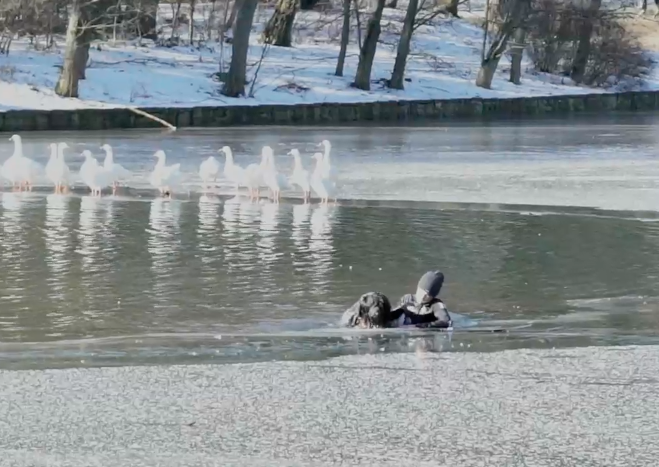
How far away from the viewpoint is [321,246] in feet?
48.7

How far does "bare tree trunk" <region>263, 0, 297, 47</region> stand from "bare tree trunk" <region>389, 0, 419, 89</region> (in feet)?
16.6

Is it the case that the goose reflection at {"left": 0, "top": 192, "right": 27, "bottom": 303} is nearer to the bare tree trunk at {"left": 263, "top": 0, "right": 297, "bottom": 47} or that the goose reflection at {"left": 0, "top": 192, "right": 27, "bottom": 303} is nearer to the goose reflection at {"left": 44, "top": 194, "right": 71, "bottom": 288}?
the goose reflection at {"left": 44, "top": 194, "right": 71, "bottom": 288}

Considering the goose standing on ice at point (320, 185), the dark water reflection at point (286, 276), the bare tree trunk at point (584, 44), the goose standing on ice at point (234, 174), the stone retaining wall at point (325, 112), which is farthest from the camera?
the bare tree trunk at point (584, 44)

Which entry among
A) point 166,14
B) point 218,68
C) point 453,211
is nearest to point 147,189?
point 453,211

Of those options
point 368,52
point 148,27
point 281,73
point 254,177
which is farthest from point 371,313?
point 148,27

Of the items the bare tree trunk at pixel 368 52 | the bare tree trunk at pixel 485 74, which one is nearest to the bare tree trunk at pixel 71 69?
the bare tree trunk at pixel 368 52

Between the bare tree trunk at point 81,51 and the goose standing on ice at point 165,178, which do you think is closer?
the goose standing on ice at point 165,178

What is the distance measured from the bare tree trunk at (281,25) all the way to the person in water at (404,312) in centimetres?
4234

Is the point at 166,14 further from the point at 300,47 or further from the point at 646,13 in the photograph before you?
the point at 646,13

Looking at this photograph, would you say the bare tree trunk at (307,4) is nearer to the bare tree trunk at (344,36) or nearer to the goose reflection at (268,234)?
the bare tree trunk at (344,36)

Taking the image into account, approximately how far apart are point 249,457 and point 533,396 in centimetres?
197

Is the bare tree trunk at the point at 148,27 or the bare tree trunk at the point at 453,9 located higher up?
the bare tree trunk at the point at 453,9

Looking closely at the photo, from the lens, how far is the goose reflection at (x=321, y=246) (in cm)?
1275

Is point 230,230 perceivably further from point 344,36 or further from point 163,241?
point 344,36
